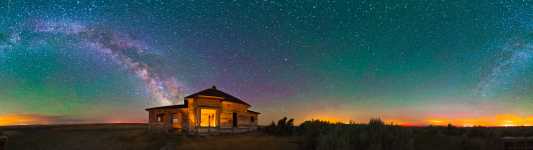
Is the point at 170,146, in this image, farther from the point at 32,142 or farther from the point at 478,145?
the point at 478,145

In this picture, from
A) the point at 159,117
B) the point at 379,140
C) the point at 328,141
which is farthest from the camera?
the point at 159,117

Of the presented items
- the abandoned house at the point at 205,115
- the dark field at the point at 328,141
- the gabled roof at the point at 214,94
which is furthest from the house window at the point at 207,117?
the dark field at the point at 328,141

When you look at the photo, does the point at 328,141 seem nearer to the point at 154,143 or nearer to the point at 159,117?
the point at 154,143

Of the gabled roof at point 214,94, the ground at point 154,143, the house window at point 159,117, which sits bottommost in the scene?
the ground at point 154,143

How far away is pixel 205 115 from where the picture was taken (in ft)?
124

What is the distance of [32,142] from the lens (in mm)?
33156

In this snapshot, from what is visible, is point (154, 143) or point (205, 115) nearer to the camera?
point (154, 143)

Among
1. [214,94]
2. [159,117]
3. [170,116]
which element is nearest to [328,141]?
[214,94]

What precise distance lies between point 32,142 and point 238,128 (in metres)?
19.3

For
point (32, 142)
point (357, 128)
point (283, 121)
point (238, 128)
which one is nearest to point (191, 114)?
point (238, 128)

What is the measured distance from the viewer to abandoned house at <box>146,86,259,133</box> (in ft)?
115

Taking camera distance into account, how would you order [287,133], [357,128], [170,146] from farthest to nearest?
[287,133] → [170,146] → [357,128]

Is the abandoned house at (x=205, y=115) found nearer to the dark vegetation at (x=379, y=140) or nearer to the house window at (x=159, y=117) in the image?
the house window at (x=159, y=117)

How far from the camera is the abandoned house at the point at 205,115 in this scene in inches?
1375
